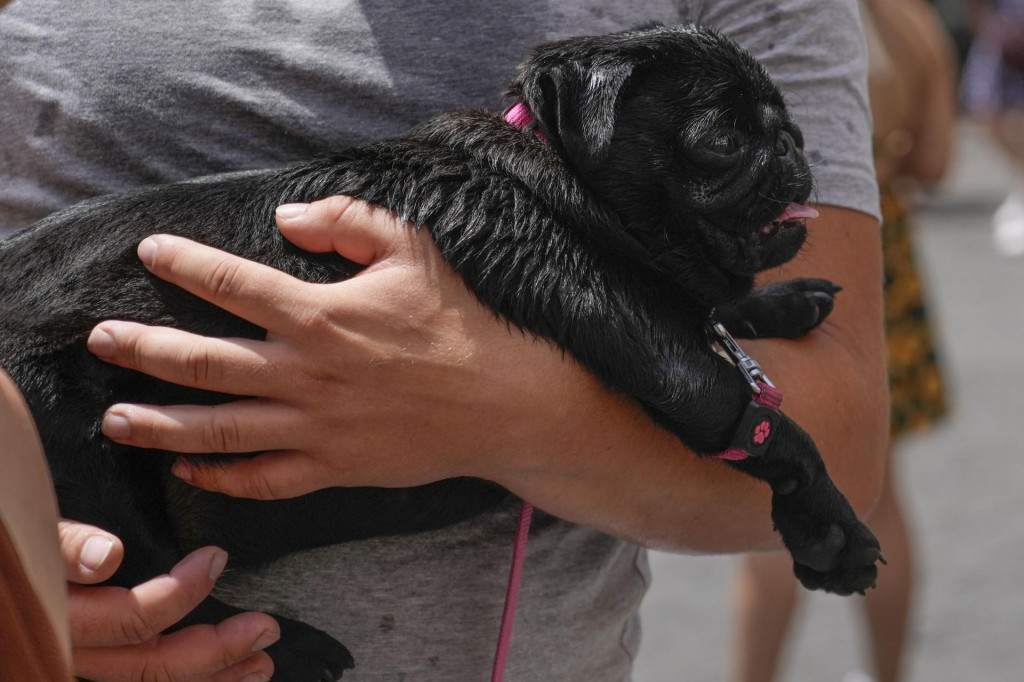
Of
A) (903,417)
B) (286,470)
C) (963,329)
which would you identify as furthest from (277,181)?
(963,329)

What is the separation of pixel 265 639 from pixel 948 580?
381cm

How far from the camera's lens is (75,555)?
4.15 feet

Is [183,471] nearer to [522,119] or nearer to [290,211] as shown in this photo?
[290,211]

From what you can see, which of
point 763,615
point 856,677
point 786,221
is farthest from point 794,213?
point 856,677

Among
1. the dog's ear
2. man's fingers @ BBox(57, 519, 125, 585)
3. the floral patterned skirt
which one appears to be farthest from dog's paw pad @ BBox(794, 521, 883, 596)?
the floral patterned skirt

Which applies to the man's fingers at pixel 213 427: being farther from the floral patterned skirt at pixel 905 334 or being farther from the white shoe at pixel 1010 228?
the white shoe at pixel 1010 228

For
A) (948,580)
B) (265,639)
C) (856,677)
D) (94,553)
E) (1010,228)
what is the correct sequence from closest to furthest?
(94,553) < (265,639) < (856,677) < (948,580) < (1010,228)

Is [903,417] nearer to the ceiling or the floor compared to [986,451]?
nearer to the ceiling

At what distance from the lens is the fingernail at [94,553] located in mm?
1258

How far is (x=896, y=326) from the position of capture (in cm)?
388

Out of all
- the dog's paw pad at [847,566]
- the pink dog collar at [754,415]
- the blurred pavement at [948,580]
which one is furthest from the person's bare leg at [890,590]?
the pink dog collar at [754,415]

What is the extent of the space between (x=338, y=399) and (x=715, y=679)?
120 inches

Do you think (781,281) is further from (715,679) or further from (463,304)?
(715,679)

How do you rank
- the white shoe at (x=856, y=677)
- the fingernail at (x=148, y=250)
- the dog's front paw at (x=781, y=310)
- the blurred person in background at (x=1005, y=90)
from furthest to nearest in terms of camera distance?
the blurred person in background at (x=1005, y=90) → the white shoe at (x=856, y=677) → the dog's front paw at (x=781, y=310) → the fingernail at (x=148, y=250)
